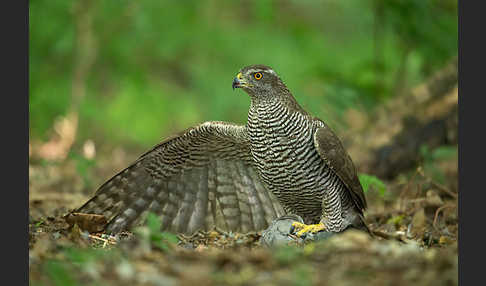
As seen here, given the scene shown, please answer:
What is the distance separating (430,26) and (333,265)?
625 cm

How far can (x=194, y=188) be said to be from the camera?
18.1 feet

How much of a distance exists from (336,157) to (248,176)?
105 centimetres

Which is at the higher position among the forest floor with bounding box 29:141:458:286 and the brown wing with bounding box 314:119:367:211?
the brown wing with bounding box 314:119:367:211

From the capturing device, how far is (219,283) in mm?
2654

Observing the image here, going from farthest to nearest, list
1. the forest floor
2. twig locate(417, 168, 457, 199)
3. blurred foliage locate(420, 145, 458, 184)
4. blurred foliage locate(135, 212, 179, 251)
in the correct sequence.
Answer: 1. blurred foliage locate(420, 145, 458, 184)
2. twig locate(417, 168, 457, 199)
3. blurred foliage locate(135, 212, 179, 251)
4. the forest floor

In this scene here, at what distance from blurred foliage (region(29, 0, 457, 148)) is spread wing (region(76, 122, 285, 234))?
234 centimetres

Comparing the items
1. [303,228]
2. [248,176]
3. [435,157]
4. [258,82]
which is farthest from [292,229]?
[435,157]

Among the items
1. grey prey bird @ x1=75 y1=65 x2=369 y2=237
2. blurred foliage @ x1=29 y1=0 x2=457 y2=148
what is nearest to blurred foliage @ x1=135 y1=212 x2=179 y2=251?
grey prey bird @ x1=75 y1=65 x2=369 y2=237

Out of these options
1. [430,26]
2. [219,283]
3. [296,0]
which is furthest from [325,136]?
[296,0]

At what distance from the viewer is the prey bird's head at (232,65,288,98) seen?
201 inches

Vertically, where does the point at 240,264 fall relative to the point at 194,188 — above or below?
above

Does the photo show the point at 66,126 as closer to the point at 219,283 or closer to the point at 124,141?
the point at 124,141

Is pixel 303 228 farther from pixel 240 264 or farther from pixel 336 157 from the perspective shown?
pixel 240 264

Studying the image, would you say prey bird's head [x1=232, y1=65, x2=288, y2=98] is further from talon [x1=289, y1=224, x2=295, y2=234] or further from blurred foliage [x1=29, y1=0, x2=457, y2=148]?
blurred foliage [x1=29, y1=0, x2=457, y2=148]
